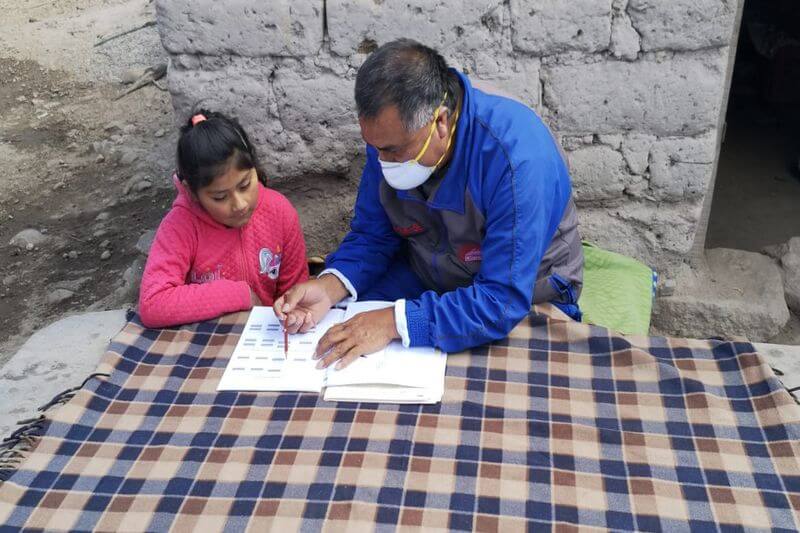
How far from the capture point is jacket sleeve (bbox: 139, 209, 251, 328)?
7.90 ft

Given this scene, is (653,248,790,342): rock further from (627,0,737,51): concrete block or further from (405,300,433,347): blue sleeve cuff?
(405,300,433,347): blue sleeve cuff

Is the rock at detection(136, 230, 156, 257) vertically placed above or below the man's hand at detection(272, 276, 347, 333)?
below

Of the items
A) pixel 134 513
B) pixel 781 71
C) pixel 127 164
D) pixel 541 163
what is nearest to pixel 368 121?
pixel 541 163

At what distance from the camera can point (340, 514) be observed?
1.75 m

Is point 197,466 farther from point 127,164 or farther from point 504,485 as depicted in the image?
point 127,164

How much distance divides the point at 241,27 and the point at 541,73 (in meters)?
1.10

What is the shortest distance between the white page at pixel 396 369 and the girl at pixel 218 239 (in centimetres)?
51

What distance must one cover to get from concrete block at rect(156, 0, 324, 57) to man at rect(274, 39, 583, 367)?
2.40ft

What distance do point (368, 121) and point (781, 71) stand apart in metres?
4.11

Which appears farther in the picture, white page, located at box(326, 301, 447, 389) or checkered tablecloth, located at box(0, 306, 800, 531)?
white page, located at box(326, 301, 447, 389)

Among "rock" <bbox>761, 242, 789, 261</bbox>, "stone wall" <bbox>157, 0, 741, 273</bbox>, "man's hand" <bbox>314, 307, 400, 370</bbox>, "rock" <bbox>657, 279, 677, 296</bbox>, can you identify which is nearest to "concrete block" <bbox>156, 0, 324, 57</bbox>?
→ "stone wall" <bbox>157, 0, 741, 273</bbox>

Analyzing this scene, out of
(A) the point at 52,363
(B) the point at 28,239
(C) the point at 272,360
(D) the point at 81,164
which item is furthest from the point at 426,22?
(D) the point at 81,164

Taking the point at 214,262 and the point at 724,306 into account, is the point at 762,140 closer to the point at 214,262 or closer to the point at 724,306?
the point at 724,306

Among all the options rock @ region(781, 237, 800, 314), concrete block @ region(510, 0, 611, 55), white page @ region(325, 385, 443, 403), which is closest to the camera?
white page @ region(325, 385, 443, 403)
